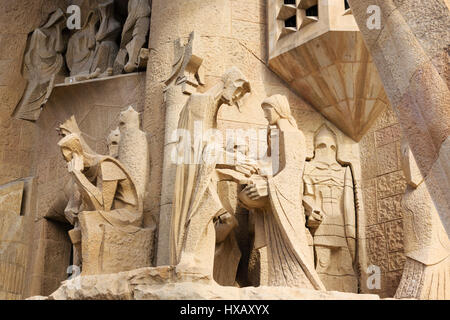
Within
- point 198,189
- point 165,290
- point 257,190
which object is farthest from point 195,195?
point 165,290

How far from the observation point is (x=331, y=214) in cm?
646

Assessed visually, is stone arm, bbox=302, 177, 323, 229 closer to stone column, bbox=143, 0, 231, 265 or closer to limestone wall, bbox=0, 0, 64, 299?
stone column, bbox=143, 0, 231, 265

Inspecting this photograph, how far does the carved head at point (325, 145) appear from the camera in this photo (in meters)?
6.72

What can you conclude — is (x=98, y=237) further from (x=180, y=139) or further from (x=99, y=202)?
(x=180, y=139)

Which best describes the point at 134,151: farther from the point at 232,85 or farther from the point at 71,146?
the point at 232,85

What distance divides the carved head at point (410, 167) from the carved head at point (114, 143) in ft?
8.49

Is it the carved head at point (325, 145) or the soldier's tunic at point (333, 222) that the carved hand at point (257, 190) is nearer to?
the soldier's tunic at point (333, 222)

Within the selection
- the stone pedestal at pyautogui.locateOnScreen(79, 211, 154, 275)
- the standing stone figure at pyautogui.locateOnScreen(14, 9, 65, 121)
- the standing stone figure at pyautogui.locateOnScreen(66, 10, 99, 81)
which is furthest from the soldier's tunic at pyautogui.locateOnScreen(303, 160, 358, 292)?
the standing stone figure at pyautogui.locateOnScreen(14, 9, 65, 121)

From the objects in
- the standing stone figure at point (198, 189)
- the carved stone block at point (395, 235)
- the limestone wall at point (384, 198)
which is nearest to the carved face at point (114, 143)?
the standing stone figure at point (198, 189)

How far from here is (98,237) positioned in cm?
591

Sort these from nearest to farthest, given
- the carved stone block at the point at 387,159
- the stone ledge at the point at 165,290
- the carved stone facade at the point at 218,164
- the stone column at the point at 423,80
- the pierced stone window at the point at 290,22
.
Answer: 1. the stone column at the point at 423,80
2. the stone ledge at the point at 165,290
3. the carved stone facade at the point at 218,164
4. the carved stone block at the point at 387,159
5. the pierced stone window at the point at 290,22

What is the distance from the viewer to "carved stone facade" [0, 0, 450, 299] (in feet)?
17.6
